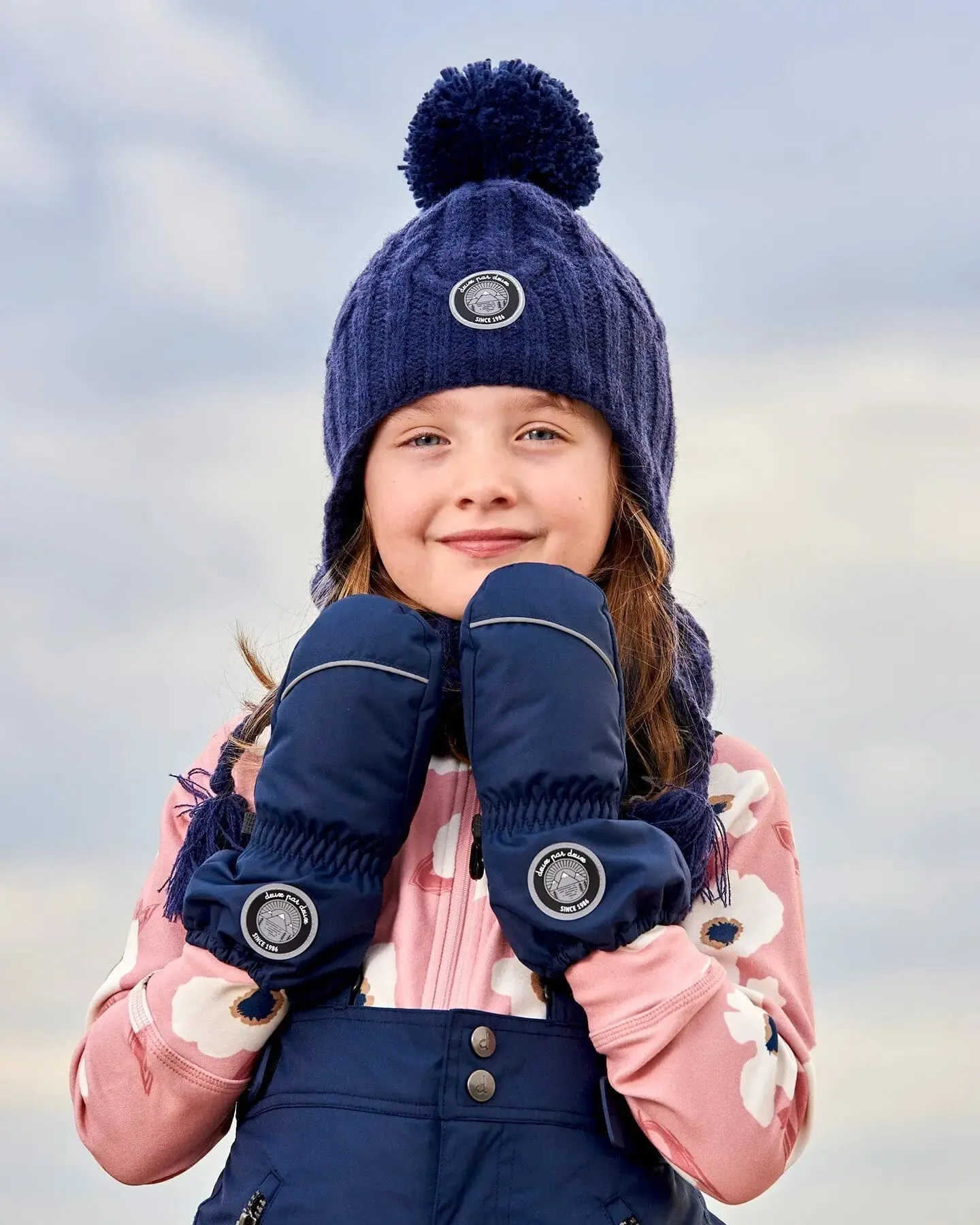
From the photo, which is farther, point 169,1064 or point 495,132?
point 495,132

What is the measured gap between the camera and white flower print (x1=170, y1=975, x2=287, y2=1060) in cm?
174

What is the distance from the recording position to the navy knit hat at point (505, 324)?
1.96 metres

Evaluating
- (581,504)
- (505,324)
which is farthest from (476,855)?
(505,324)

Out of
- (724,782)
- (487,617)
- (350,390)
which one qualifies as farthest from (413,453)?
(724,782)

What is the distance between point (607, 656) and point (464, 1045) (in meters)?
0.44

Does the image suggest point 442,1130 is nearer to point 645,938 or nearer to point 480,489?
point 645,938

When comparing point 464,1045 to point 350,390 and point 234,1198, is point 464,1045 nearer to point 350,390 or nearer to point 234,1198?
point 234,1198

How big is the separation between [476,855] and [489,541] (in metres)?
0.39

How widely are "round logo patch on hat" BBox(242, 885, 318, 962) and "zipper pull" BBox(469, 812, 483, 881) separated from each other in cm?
22

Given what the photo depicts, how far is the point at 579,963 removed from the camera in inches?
65.0

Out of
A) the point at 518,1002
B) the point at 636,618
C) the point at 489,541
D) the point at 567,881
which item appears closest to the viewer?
the point at 567,881

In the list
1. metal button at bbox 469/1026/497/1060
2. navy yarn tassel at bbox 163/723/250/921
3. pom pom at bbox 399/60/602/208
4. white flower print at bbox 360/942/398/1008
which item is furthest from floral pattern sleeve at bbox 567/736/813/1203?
pom pom at bbox 399/60/602/208

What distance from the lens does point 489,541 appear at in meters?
1.95

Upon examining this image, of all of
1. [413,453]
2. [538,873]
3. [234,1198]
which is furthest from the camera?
[413,453]
